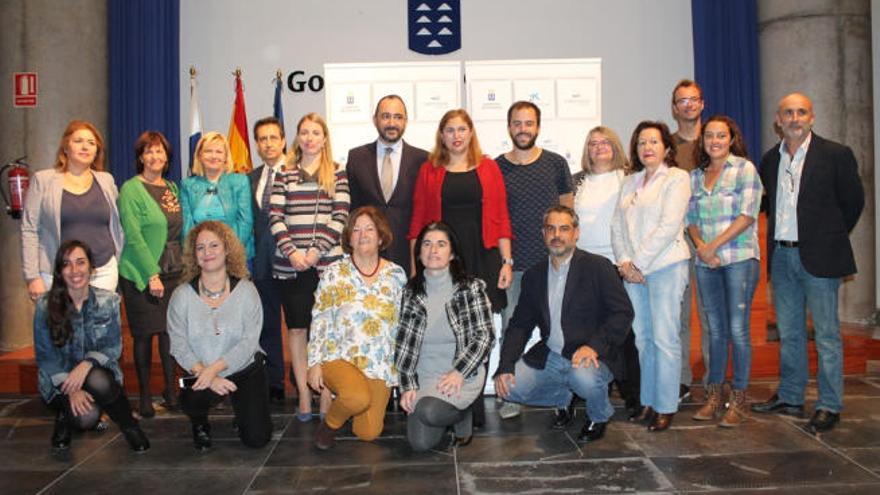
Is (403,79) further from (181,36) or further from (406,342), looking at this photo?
(406,342)

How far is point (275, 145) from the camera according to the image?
4184mm

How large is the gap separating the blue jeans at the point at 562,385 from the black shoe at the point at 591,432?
0.03 m

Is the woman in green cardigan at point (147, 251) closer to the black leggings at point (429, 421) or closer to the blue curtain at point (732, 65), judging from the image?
the black leggings at point (429, 421)

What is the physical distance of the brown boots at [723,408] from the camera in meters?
3.62

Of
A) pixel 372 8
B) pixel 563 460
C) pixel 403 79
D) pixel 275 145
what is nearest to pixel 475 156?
pixel 275 145

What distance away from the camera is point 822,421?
11.6ft

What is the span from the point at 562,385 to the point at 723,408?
3.00ft

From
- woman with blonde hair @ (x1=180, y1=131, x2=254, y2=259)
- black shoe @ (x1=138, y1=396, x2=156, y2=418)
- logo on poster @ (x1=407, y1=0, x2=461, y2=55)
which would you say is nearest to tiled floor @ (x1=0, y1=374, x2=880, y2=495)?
black shoe @ (x1=138, y1=396, x2=156, y2=418)

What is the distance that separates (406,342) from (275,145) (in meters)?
1.46

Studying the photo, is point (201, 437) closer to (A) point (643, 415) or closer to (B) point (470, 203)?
(B) point (470, 203)

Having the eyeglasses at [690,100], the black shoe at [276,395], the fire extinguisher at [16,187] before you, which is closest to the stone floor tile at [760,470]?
the eyeglasses at [690,100]

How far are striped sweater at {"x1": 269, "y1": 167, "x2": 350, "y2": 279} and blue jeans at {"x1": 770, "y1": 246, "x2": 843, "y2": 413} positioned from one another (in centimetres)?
219

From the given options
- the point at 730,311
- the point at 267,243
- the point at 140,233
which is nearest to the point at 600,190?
the point at 730,311

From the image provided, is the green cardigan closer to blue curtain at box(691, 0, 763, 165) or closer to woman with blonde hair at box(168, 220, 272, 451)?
woman with blonde hair at box(168, 220, 272, 451)
